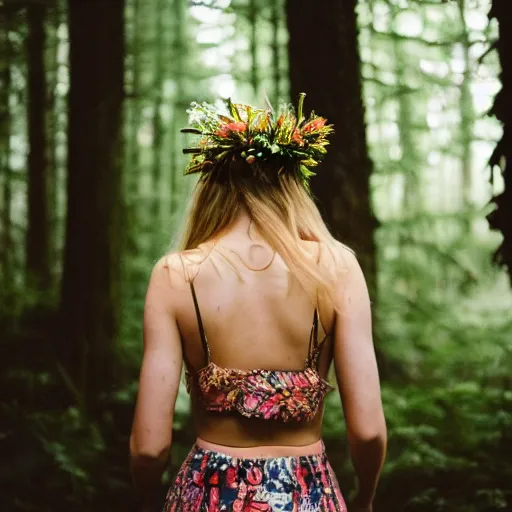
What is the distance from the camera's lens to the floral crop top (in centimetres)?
210

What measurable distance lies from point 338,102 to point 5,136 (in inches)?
116

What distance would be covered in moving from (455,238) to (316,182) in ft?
3.54

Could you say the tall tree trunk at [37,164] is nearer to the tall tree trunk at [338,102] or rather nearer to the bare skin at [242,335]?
the tall tree trunk at [338,102]

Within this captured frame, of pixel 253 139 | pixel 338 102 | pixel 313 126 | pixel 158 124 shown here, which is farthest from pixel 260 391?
pixel 158 124

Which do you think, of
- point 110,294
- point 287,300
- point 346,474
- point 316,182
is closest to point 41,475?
point 110,294

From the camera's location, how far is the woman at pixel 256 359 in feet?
6.89

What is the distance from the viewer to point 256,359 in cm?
212

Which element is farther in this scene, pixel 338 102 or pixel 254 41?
pixel 254 41

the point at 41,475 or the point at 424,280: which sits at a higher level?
the point at 424,280

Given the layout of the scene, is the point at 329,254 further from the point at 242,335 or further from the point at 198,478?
the point at 198,478

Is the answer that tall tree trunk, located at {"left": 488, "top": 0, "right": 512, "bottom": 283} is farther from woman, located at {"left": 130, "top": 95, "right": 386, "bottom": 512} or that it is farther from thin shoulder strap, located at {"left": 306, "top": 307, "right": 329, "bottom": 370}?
thin shoulder strap, located at {"left": 306, "top": 307, "right": 329, "bottom": 370}

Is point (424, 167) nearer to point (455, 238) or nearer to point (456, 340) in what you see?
point (455, 238)

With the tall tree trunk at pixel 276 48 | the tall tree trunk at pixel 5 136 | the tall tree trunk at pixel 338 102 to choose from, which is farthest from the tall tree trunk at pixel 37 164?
the tall tree trunk at pixel 338 102

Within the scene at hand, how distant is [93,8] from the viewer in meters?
5.96
